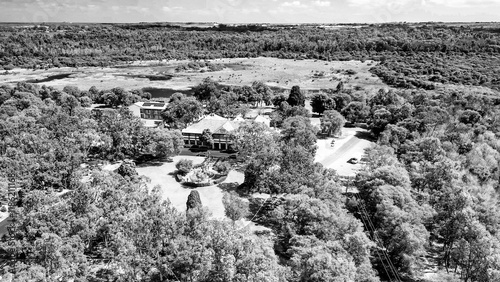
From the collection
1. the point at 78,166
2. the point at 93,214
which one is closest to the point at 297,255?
the point at 93,214

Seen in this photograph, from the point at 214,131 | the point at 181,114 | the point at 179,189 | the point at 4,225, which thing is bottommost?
the point at 4,225

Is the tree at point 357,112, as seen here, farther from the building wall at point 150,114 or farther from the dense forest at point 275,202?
the building wall at point 150,114

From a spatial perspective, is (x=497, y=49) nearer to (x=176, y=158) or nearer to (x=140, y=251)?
(x=176, y=158)

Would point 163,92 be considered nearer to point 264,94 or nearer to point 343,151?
point 264,94

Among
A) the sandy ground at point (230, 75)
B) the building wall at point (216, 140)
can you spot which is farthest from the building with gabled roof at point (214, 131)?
the sandy ground at point (230, 75)

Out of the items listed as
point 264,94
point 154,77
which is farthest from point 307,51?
point 264,94

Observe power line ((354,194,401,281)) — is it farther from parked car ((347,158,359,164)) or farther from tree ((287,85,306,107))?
tree ((287,85,306,107))

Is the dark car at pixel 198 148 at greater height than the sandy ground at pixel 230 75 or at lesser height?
lesser
